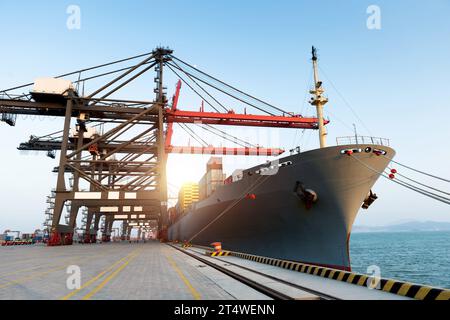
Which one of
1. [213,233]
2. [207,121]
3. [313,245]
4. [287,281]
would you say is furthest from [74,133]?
[287,281]

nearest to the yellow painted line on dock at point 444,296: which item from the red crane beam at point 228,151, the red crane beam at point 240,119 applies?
the red crane beam at point 240,119

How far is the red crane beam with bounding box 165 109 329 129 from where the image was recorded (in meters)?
29.6

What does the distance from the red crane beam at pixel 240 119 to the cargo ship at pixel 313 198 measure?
1207 cm

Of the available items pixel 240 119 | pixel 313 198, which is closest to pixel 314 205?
pixel 313 198

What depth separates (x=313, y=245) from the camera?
13961mm

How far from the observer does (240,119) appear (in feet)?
97.8

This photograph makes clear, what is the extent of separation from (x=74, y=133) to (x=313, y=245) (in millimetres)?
37619

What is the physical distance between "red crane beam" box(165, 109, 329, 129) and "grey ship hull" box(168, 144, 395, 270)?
13.3 meters

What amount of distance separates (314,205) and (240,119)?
1722cm

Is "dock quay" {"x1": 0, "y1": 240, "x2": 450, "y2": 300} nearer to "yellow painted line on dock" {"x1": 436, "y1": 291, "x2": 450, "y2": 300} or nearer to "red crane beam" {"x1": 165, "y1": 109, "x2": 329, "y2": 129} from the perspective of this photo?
"yellow painted line on dock" {"x1": 436, "y1": 291, "x2": 450, "y2": 300}

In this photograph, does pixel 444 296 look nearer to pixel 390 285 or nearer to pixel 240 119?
pixel 390 285

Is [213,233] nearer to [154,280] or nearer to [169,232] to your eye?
[154,280]

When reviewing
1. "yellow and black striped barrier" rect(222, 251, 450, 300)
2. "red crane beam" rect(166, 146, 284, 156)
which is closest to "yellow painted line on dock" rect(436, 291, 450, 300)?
"yellow and black striped barrier" rect(222, 251, 450, 300)

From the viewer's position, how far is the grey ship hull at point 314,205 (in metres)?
13.6
